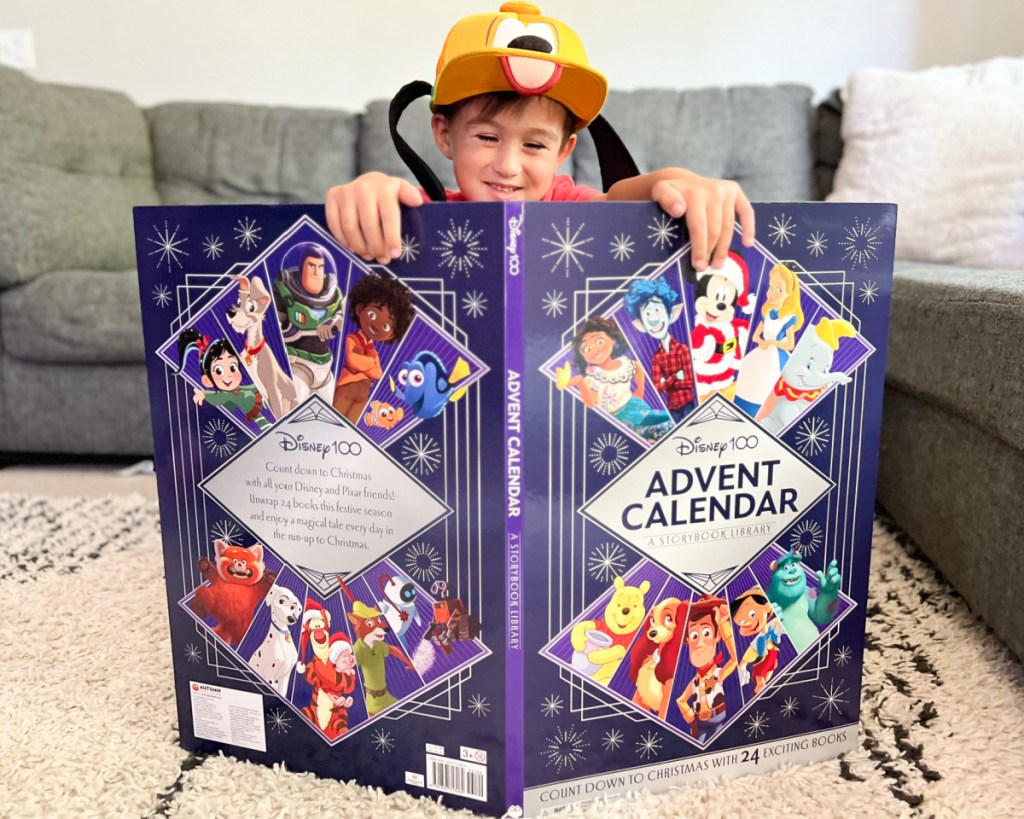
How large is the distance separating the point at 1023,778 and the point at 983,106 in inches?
55.1

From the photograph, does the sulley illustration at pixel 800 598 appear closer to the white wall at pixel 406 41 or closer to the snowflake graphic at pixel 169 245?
the snowflake graphic at pixel 169 245

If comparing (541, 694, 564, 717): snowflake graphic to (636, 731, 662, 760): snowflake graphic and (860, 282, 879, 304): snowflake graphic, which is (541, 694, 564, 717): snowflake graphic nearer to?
(636, 731, 662, 760): snowflake graphic

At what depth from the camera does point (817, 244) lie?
0.61 m

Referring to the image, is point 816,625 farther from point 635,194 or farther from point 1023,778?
point 635,194

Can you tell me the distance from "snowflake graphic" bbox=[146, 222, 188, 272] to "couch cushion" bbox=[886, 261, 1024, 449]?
0.73 meters

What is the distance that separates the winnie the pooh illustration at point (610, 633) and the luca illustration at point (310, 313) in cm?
25

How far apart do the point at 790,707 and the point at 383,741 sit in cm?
32

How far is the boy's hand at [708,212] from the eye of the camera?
1.86 feet

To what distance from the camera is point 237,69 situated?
2365 millimetres

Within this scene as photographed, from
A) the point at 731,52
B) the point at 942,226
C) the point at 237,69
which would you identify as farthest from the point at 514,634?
the point at 237,69

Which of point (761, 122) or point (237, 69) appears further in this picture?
point (237, 69)

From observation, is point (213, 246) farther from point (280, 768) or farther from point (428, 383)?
point (280, 768)

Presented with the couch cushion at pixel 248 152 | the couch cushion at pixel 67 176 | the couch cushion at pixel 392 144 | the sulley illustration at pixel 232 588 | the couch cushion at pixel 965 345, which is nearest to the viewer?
the sulley illustration at pixel 232 588

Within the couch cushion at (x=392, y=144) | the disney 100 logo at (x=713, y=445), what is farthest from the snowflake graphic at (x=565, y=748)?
the couch cushion at (x=392, y=144)
